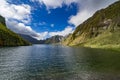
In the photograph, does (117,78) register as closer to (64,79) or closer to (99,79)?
(99,79)

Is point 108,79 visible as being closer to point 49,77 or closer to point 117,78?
point 117,78

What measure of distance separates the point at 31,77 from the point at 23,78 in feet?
7.12

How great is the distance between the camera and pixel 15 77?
151 feet

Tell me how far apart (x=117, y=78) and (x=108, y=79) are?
9.33ft

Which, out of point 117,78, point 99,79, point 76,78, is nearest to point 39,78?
point 76,78

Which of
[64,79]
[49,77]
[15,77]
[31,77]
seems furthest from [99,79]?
[15,77]

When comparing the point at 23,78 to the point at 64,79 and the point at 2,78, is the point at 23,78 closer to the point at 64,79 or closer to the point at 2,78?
the point at 2,78

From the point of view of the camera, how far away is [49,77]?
152 feet

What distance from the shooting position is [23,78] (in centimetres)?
4503

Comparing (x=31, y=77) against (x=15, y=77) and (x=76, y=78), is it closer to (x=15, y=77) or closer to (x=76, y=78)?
(x=15, y=77)

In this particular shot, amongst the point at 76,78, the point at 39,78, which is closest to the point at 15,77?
the point at 39,78

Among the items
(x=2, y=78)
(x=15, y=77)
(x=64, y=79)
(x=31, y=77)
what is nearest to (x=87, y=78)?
(x=64, y=79)

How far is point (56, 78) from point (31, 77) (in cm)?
639

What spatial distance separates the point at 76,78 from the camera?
4597cm
